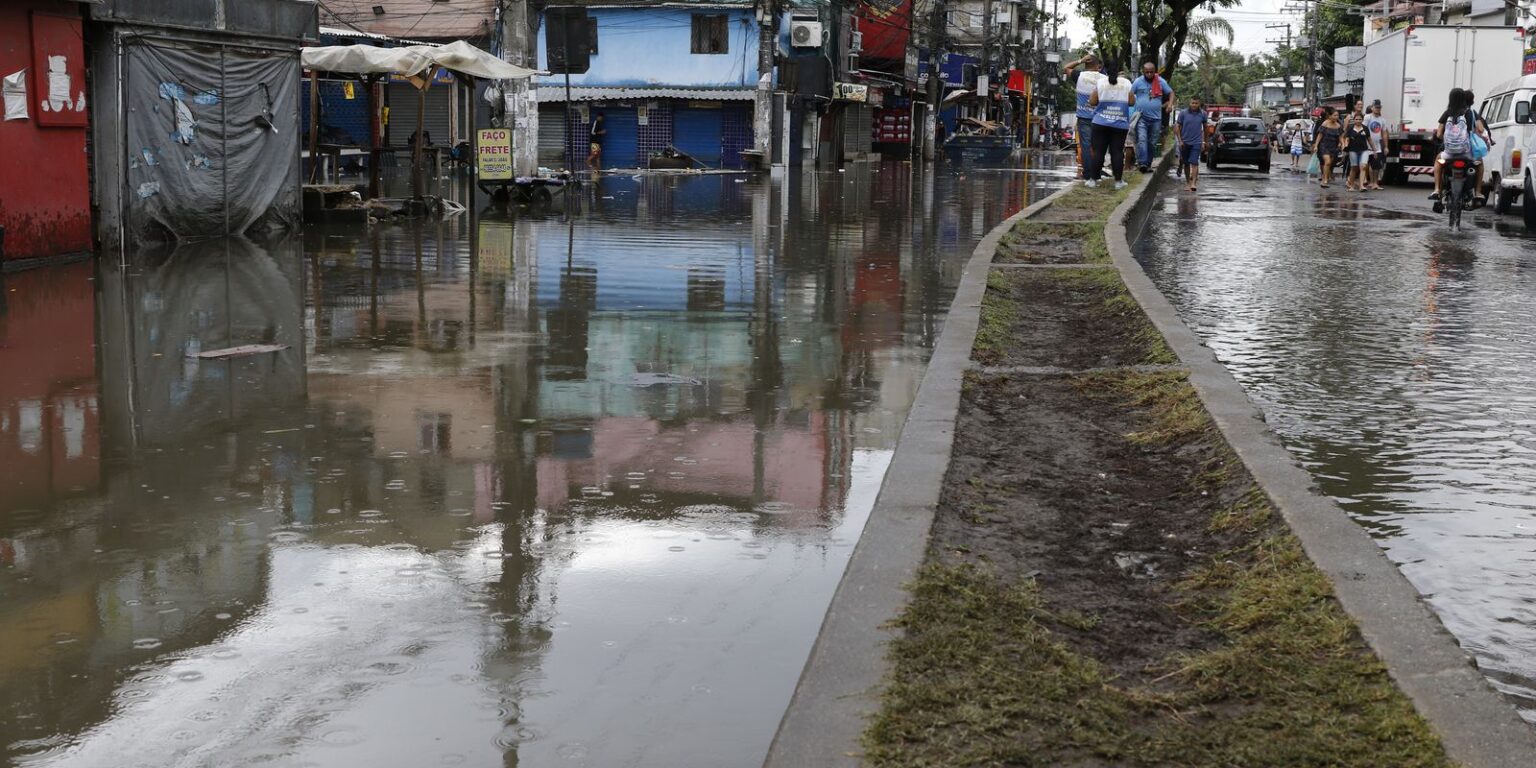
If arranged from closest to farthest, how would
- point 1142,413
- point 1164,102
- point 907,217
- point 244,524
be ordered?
1. point 244,524
2. point 1142,413
3. point 907,217
4. point 1164,102

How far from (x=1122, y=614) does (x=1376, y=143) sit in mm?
28006

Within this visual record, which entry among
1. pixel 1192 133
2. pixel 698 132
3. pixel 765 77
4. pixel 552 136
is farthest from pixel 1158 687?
pixel 552 136

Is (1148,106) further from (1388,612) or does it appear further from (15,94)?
(1388,612)

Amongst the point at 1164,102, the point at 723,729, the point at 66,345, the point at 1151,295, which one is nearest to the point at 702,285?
the point at 1151,295

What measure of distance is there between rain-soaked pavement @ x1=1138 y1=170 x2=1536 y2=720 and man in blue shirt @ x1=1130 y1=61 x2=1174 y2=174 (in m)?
4.62

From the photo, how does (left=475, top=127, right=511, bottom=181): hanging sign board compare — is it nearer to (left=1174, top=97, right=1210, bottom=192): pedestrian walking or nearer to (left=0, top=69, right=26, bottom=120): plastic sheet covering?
(left=0, top=69, right=26, bottom=120): plastic sheet covering

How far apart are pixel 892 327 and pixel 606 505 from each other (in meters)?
4.61

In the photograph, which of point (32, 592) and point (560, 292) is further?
point (560, 292)

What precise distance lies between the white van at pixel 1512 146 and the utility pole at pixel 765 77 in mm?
23323

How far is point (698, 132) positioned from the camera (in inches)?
1829

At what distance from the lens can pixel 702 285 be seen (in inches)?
471

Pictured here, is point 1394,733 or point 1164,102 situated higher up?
point 1164,102

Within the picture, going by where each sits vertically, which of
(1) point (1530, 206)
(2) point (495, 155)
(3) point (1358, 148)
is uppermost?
(3) point (1358, 148)

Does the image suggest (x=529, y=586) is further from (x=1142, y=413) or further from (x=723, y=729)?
(x=1142, y=413)
